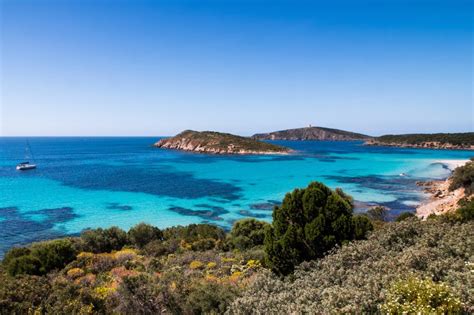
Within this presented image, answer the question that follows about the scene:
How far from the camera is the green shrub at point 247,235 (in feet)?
71.0

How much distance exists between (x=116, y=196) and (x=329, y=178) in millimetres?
40653

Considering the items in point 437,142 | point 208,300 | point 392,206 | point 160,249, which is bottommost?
point 392,206

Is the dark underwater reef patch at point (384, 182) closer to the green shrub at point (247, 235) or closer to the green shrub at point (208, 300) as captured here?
the green shrub at point (247, 235)

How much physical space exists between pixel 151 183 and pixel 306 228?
156 feet

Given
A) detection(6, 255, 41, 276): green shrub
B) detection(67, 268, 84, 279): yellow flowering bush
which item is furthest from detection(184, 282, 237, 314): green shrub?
detection(6, 255, 41, 276): green shrub

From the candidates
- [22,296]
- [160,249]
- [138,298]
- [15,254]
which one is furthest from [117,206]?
[138,298]

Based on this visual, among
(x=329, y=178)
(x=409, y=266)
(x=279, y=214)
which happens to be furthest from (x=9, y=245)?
(x=329, y=178)

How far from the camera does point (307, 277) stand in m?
8.41

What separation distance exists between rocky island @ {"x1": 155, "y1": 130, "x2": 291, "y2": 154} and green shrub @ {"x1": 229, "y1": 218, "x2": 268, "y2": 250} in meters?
96.0

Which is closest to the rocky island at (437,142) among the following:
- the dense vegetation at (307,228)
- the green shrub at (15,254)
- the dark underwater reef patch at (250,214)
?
the dark underwater reef patch at (250,214)

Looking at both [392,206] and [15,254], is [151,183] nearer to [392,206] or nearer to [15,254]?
[15,254]

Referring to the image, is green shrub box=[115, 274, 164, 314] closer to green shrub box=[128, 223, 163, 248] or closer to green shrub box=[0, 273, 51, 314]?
green shrub box=[0, 273, 51, 314]

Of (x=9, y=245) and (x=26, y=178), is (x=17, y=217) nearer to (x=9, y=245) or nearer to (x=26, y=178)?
(x=9, y=245)

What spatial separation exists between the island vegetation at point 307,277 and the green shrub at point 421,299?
0.02m
